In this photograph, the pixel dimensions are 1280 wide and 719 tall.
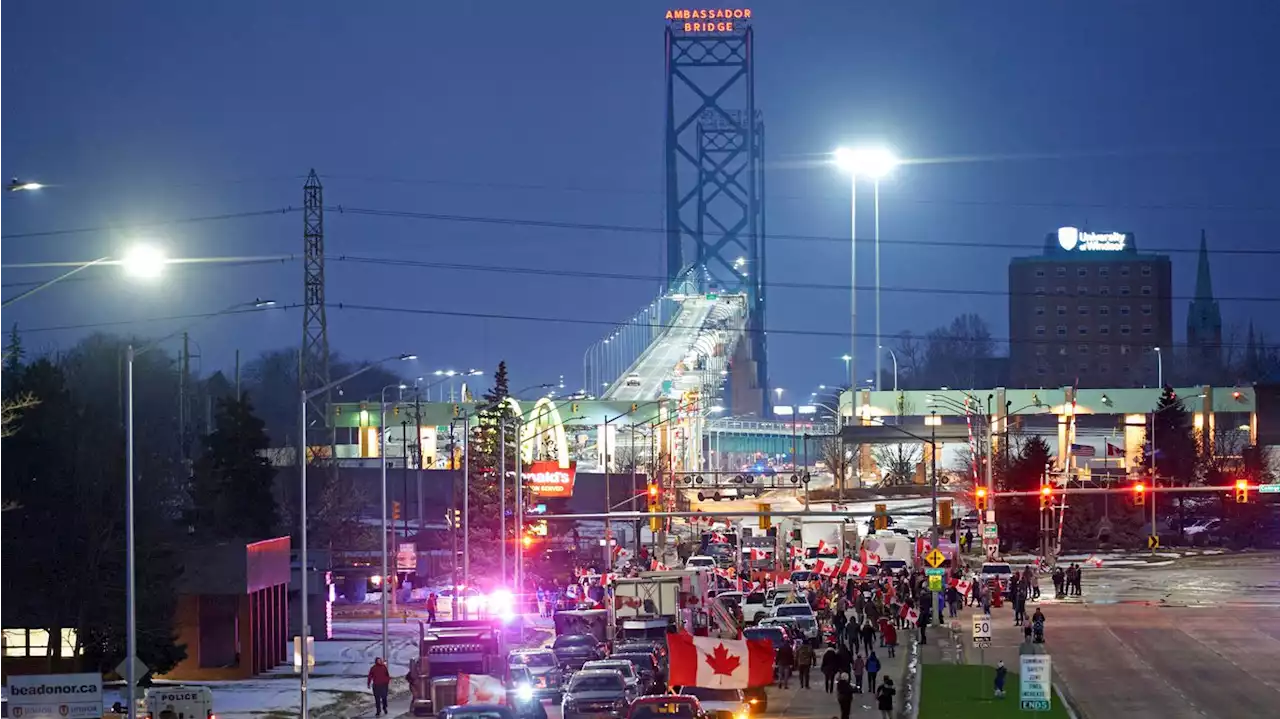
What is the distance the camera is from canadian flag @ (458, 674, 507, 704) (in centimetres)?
3703

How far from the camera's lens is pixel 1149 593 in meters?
74.9

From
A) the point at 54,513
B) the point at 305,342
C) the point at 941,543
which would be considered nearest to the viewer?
the point at 54,513

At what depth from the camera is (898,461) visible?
6063 inches

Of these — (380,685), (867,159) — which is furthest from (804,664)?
(867,159)

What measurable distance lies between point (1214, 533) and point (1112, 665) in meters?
60.9

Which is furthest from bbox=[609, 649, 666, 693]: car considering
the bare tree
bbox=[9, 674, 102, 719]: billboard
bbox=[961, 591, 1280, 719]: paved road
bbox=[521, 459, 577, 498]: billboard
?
the bare tree

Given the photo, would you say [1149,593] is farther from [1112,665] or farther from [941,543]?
[1112,665]

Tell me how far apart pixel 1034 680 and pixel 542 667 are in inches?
619

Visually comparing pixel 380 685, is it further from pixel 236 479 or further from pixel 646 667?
pixel 236 479

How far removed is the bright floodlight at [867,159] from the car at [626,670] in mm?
43140

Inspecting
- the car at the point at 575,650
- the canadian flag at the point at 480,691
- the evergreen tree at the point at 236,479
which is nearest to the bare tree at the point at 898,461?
the evergreen tree at the point at 236,479

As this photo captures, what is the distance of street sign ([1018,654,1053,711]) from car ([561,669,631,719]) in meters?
7.71

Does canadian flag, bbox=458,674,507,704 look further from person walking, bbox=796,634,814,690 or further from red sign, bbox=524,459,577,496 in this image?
red sign, bbox=524,459,577,496

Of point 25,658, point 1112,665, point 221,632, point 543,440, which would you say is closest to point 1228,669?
point 1112,665
